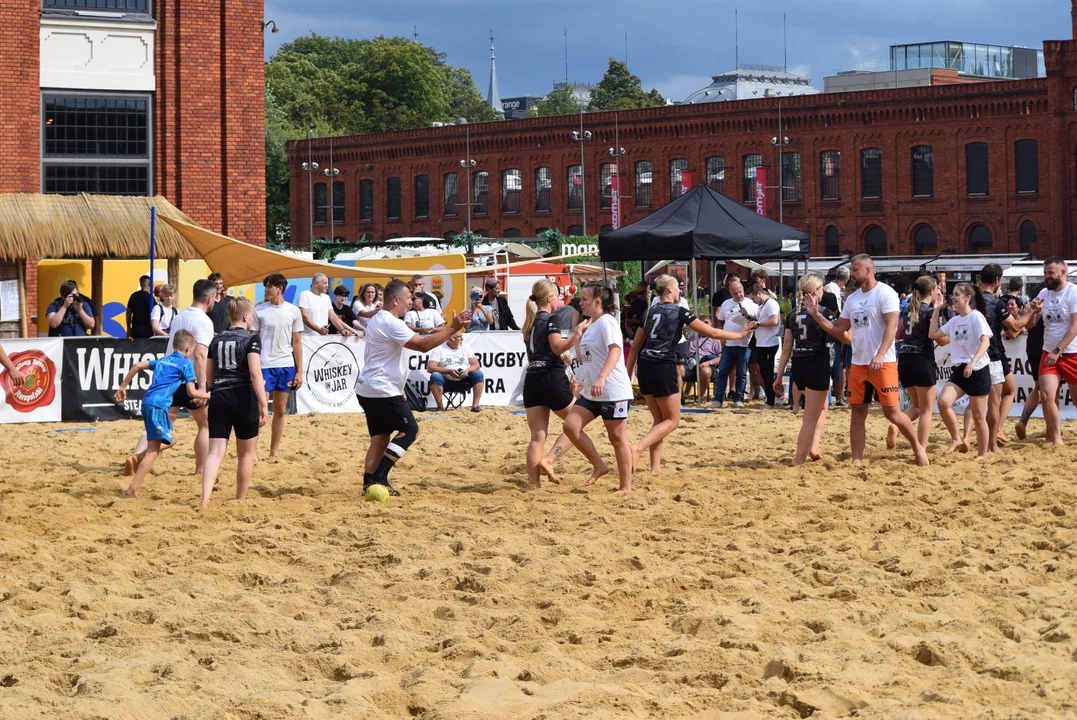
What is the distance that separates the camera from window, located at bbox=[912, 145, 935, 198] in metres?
60.5

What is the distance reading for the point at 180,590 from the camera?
802cm

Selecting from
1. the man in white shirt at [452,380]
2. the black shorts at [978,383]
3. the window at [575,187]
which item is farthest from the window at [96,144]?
the window at [575,187]

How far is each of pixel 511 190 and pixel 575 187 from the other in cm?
427

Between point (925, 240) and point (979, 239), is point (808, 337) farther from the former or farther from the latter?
point (925, 240)

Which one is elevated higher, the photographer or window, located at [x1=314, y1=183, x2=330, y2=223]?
window, located at [x1=314, y1=183, x2=330, y2=223]

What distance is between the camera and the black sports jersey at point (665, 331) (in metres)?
11.8

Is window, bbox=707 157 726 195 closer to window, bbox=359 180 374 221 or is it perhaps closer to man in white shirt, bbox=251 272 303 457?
window, bbox=359 180 374 221

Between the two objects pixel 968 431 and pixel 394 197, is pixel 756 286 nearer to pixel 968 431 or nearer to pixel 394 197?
pixel 968 431

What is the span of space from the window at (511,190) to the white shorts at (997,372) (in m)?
59.6

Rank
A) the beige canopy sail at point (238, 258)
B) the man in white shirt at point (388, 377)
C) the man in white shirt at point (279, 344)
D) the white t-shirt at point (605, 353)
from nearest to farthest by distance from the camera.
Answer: the man in white shirt at point (388, 377)
the white t-shirt at point (605, 353)
the man in white shirt at point (279, 344)
the beige canopy sail at point (238, 258)

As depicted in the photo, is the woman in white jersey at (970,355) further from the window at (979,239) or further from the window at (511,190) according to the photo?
the window at (511,190)

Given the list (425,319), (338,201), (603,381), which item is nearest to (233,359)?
(603,381)

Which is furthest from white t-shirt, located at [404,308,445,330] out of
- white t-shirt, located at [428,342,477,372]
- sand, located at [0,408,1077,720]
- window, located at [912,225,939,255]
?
window, located at [912,225,939,255]

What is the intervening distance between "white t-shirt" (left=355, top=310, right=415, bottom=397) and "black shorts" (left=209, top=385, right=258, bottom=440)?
880 millimetres
